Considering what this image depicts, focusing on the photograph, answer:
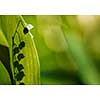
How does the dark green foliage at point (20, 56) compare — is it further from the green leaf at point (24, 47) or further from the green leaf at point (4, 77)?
the green leaf at point (4, 77)

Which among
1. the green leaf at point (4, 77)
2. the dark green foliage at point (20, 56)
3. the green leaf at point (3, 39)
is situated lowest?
the green leaf at point (4, 77)

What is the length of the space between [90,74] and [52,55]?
13.7 inches

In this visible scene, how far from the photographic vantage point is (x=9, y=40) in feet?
5.60

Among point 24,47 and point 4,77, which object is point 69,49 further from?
point 4,77

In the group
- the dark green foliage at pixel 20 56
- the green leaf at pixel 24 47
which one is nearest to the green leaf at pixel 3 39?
the green leaf at pixel 24 47

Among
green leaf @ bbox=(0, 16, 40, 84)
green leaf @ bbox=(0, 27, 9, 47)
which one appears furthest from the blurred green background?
green leaf @ bbox=(0, 27, 9, 47)

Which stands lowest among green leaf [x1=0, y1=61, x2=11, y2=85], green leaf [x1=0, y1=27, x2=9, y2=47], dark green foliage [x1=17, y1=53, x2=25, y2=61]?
green leaf [x1=0, y1=61, x2=11, y2=85]

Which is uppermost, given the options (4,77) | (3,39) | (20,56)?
(3,39)

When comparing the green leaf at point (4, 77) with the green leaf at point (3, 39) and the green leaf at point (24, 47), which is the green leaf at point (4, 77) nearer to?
the green leaf at point (24, 47)

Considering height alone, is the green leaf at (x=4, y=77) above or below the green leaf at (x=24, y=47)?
below

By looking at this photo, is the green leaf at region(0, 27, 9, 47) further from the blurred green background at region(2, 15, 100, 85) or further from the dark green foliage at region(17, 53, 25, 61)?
the blurred green background at region(2, 15, 100, 85)

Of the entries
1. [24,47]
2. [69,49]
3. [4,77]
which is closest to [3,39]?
[24,47]
